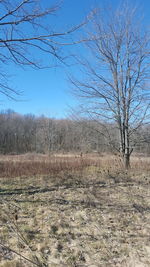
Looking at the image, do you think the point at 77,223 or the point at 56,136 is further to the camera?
the point at 56,136

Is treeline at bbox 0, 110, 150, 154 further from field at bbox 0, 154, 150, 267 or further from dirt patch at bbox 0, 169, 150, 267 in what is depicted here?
dirt patch at bbox 0, 169, 150, 267

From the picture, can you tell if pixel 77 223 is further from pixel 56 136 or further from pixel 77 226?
pixel 56 136

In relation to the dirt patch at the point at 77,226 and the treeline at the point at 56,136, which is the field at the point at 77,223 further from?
the treeline at the point at 56,136

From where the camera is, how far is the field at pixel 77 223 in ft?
7.01

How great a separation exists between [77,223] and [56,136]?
3678 centimetres

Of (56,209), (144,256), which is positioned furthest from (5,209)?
(144,256)

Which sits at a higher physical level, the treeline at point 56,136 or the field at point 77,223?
the treeline at point 56,136

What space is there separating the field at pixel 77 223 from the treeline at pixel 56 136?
1.86 meters

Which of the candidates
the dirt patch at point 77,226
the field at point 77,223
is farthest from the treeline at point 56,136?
the dirt patch at point 77,226

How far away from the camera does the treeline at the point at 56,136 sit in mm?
7426

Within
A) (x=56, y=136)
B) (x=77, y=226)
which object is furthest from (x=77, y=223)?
(x=56, y=136)

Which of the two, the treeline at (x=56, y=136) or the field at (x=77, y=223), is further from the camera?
the treeline at (x=56, y=136)

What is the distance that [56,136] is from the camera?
1556 inches

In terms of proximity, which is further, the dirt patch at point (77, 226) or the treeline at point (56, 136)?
the treeline at point (56, 136)
